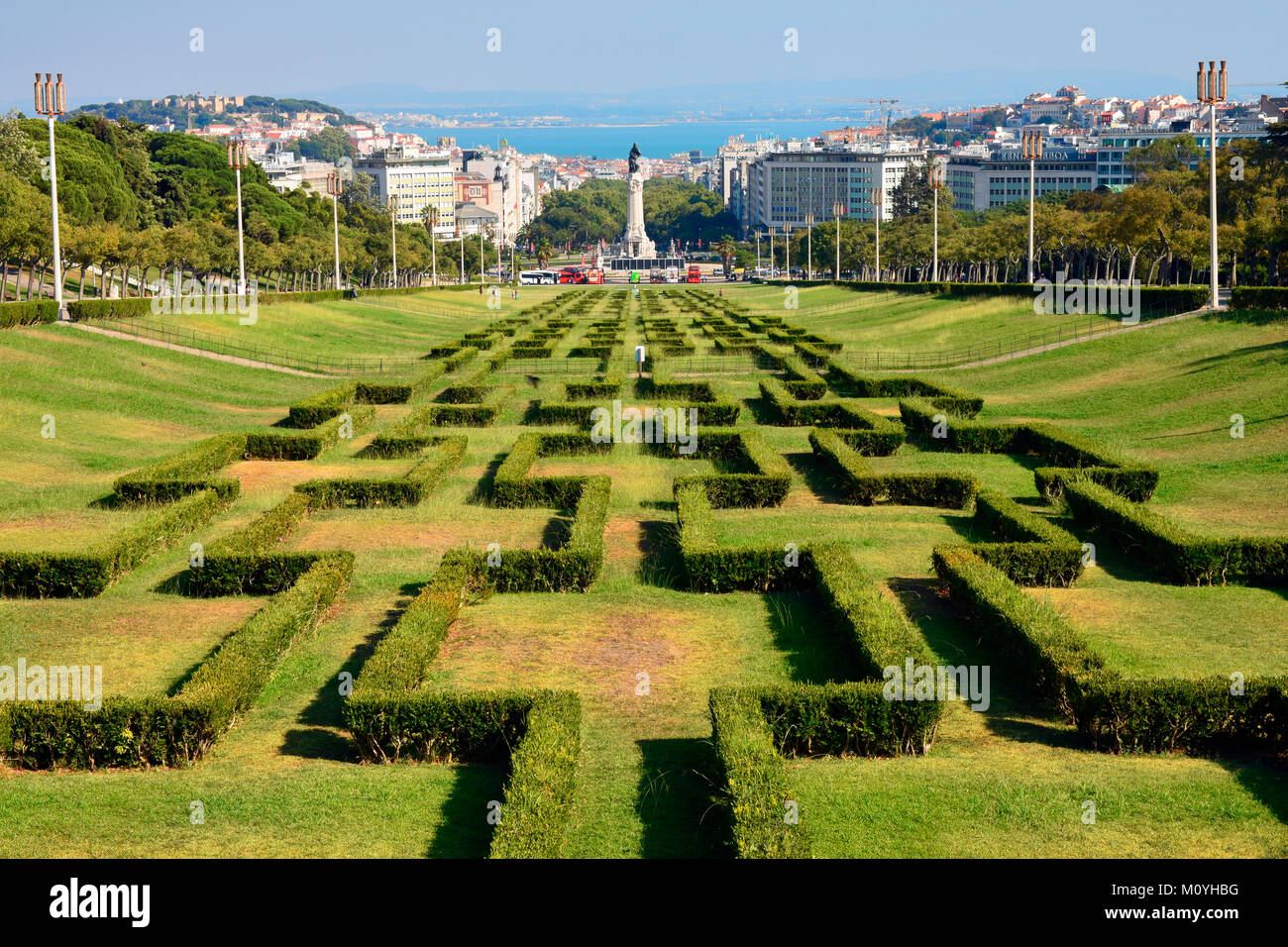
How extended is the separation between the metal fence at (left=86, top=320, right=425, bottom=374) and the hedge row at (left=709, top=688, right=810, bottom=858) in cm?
4211

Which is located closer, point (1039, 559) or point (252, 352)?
point (1039, 559)

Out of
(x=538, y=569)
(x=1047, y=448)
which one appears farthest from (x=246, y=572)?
(x=1047, y=448)

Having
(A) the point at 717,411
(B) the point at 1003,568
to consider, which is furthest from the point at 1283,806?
(A) the point at 717,411

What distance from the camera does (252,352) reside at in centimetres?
5281

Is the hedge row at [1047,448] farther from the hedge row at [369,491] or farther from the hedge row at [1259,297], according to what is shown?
the hedge row at [1259,297]

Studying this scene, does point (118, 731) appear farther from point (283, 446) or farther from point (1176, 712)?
point (283, 446)

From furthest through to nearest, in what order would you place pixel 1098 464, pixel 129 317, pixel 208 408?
pixel 129 317
pixel 208 408
pixel 1098 464

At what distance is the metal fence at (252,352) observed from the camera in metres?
50.3

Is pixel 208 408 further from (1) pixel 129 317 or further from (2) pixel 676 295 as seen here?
(2) pixel 676 295

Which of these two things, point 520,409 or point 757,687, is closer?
point 757,687

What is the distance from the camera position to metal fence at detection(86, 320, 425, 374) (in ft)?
165

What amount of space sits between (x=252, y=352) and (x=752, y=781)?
45837 mm
